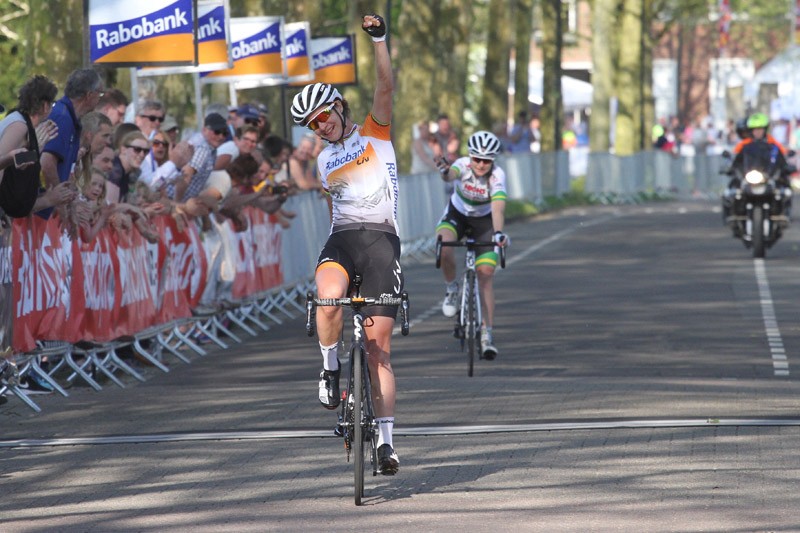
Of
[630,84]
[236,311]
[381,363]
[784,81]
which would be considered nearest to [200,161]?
[236,311]

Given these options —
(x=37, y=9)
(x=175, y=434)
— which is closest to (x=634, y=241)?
(x=37, y=9)

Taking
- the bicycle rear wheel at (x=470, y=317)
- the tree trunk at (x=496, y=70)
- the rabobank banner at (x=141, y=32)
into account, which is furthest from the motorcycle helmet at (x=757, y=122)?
the tree trunk at (x=496, y=70)

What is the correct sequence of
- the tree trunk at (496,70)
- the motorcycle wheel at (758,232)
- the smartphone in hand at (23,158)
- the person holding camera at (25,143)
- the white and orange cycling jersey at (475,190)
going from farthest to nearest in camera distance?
the tree trunk at (496,70) < the motorcycle wheel at (758,232) < the white and orange cycling jersey at (475,190) < the person holding camera at (25,143) < the smartphone in hand at (23,158)

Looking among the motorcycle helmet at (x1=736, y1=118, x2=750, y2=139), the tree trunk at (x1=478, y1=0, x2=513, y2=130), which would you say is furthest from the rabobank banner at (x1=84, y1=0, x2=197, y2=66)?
the tree trunk at (x1=478, y1=0, x2=513, y2=130)

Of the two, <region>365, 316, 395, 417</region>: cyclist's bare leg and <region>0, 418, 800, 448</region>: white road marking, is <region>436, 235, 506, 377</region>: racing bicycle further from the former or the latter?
<region>365, 316, 395, 417</region>: cyclist's bare leg

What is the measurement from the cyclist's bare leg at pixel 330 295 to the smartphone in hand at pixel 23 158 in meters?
3.21

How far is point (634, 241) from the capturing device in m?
33.1

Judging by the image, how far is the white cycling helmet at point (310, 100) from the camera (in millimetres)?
9578

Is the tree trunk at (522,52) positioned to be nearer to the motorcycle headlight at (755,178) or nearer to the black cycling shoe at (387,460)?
the motorcycle headlight at (755,178)

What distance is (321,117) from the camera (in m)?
9.69

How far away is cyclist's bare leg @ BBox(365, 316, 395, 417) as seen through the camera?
9648mm

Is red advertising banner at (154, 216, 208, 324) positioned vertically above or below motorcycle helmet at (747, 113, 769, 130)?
below

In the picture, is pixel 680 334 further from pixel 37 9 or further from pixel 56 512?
pixel 56 512

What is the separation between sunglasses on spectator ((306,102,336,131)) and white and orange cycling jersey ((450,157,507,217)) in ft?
21.5
